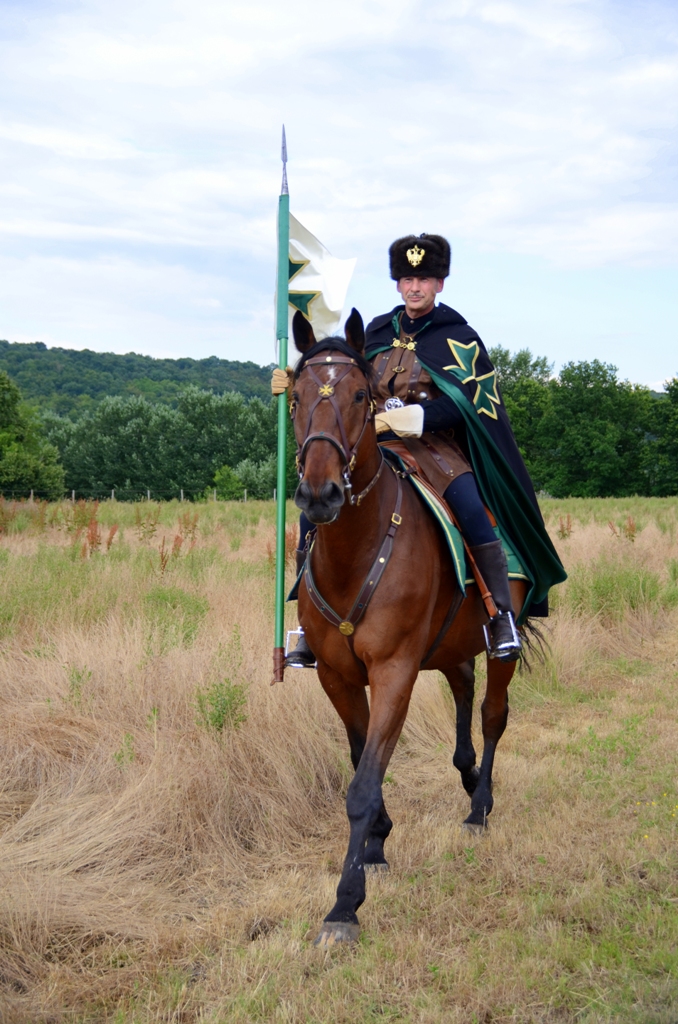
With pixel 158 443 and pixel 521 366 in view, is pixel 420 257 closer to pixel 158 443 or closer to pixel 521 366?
pixel 158 443

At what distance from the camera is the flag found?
579 cm

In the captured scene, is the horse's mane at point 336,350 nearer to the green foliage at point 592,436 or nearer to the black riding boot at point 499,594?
the black riding boot at point 499,594

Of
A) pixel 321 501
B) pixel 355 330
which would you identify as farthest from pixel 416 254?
pixel 321 501

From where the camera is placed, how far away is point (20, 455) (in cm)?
3975

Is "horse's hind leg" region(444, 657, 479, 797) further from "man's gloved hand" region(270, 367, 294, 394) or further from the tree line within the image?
the tree line

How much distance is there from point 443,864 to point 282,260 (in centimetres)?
355

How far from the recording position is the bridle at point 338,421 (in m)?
3.77

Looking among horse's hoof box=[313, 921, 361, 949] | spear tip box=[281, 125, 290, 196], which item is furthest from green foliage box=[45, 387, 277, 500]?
horse's hoof box=[313, 921, 361, 949]

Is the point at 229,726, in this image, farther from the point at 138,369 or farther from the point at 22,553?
the point at 138,369

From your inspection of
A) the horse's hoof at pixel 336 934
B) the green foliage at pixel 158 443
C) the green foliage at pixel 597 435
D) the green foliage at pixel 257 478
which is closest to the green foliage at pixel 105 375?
the green foliage at pixel 158 443

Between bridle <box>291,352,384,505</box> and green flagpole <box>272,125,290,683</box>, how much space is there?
98 centimetres

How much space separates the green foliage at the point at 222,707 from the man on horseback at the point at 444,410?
3.11 feet

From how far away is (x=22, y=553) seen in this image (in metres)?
10.7

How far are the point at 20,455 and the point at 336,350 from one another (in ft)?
125
